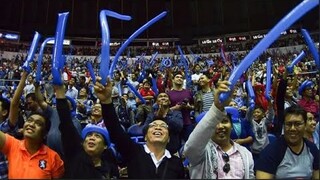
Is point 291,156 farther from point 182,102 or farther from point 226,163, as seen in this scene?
point 182,102

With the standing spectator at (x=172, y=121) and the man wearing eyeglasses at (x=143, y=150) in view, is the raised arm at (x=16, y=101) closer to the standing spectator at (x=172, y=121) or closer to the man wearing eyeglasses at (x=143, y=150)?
the man wearing eyeglasses at (x=143, y=150)

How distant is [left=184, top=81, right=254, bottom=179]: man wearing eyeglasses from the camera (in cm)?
246

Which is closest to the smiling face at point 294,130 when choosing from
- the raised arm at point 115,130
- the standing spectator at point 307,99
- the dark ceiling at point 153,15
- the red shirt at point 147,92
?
the raised arm at point 115,130

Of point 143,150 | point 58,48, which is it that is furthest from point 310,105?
point 58,48

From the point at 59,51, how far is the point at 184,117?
2704 mm

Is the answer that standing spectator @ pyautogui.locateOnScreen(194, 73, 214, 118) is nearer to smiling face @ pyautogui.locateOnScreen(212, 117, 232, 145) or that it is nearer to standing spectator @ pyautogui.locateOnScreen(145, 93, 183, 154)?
standing spectator @ pyautogui.locateOnScreen(145, 93, 183, 154)

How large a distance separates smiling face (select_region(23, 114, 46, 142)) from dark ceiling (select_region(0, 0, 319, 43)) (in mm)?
28215

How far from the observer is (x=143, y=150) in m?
3.03

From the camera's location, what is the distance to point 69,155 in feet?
9.82

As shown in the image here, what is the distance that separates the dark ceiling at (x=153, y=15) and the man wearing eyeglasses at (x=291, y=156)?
94.3 ft

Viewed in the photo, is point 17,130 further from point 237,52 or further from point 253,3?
point 253,3

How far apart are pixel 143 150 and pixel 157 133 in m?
0.17

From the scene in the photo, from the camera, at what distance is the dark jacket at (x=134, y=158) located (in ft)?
9.48

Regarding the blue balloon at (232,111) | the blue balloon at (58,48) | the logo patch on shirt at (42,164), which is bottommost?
the logo patch on shirt at (42,164)
